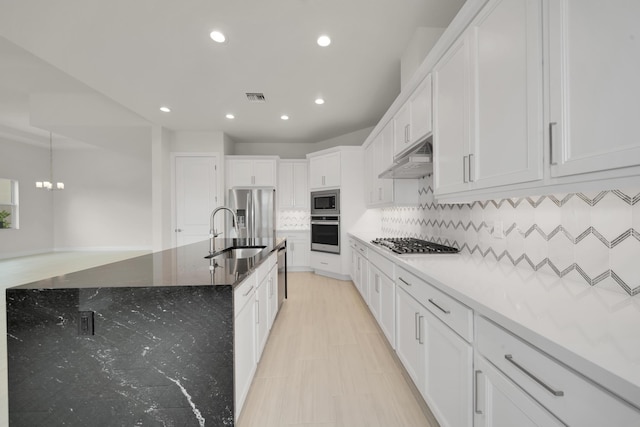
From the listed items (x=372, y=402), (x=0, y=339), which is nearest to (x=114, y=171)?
(x=0, y=339)

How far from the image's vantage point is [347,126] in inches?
207

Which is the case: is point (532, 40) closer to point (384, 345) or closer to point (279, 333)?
point (384, 345)

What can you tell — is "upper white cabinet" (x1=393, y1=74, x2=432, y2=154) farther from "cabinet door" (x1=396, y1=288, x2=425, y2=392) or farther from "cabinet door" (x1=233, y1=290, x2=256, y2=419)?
"cabinet door" (x1=233, y1=290, x2=256, y2=419)

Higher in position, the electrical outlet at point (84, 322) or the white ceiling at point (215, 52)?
the white ceiling at point (215, 52)

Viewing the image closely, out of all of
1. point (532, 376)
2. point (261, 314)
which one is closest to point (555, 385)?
point (532, 376)

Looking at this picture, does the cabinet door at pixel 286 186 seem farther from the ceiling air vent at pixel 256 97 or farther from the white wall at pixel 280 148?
the ceiling air vent at pixel 256 97

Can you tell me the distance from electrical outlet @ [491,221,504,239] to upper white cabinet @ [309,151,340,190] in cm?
328

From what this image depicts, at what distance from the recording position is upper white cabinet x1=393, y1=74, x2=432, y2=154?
201 centimetres

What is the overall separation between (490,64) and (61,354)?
2474 millimetres

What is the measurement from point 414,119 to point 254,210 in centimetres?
375

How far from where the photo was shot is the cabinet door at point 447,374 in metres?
1.09

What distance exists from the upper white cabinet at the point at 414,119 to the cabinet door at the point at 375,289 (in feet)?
4.23

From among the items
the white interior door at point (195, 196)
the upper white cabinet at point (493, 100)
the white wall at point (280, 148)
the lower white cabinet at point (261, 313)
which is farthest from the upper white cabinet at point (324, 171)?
the upper white cabinet at point (493, 100)

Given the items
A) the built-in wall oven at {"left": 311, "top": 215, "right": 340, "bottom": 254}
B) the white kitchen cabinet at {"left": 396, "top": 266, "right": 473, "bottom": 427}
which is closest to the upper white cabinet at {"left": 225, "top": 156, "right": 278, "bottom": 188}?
the built-in wall oven at {"left": 311, "top": 215, "right": 340, "bottom": 254}
